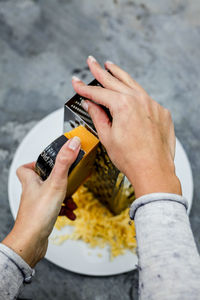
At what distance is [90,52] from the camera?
140cm

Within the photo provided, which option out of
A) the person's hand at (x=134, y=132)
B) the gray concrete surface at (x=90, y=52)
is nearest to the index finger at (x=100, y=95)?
the person's hand at (x=134, y=132)

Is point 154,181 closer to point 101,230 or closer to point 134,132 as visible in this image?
point 134,132

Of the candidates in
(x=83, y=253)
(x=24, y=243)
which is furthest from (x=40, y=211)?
(x=83, y=253)

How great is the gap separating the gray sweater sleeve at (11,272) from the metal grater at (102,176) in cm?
30

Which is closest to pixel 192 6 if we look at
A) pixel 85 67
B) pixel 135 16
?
pixel 135 16

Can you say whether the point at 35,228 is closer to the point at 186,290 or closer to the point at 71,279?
the point at 186,290

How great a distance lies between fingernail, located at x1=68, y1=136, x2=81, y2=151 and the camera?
0.62 metres

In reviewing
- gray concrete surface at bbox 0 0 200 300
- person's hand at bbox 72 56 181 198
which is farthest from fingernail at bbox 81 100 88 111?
gray concrete surface at bbox 0 0 200 300

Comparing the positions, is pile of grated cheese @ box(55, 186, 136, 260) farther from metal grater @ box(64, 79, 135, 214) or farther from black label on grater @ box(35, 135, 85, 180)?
black label on grater @ box(35, 135, 85, 180)

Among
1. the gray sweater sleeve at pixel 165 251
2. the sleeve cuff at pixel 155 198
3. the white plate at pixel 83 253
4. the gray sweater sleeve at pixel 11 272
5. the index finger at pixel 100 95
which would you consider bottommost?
the white plate at pixel 83 253

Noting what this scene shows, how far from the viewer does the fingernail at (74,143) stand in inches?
24.4

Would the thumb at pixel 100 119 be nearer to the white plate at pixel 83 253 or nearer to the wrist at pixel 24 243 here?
the wrist at pixel 24 243

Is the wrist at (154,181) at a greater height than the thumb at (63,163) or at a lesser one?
lesser

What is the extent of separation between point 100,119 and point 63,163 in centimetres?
13
